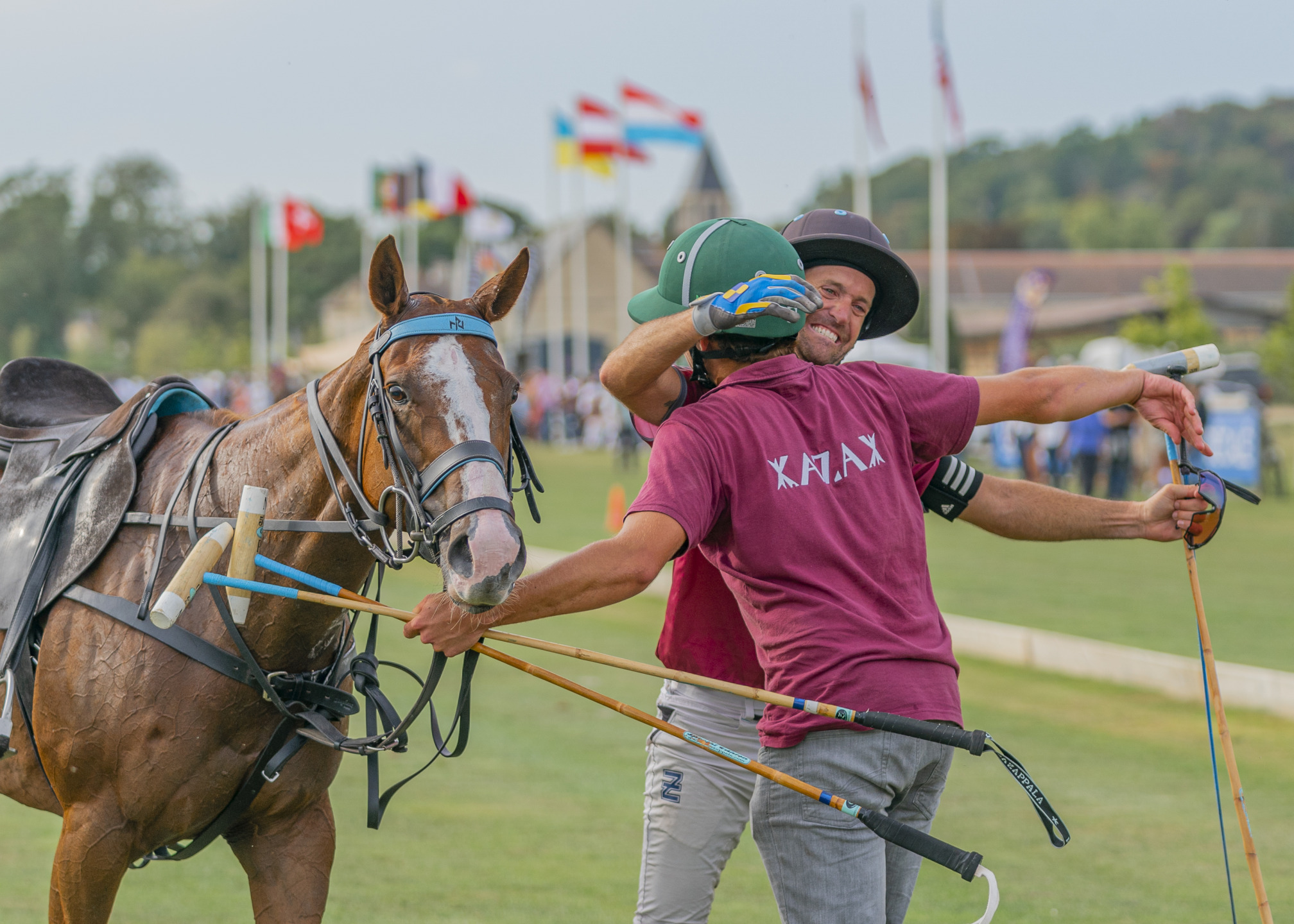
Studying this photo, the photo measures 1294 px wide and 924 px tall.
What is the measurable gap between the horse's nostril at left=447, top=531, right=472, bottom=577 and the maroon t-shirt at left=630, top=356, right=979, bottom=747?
13.9 inches

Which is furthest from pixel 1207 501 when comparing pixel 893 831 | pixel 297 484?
pixel 297 484

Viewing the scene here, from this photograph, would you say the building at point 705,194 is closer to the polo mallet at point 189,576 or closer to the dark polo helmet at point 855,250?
the dark polo helmet at point 855,250

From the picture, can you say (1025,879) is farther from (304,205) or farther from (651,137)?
(304,205)

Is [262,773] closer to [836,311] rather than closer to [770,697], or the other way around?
[770,697]

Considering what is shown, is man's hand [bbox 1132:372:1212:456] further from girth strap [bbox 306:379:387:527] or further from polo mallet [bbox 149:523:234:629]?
polo mallet [bbox 149:523:234:629]

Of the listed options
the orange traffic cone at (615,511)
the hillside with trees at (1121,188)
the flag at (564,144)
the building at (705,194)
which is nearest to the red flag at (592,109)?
the flag at (564,144)

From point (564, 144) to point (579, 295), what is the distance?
48.9 feet

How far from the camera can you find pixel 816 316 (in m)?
3.54

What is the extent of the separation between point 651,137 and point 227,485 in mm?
38351

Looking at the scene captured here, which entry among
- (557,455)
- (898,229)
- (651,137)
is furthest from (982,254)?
(557,455)

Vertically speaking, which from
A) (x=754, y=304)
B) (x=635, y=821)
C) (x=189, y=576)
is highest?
(x=754, y=304)

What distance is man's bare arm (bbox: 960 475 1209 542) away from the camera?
3.52 meters

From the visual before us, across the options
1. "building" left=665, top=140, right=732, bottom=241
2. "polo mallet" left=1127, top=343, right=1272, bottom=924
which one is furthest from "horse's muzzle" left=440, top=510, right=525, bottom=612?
"building" left=665, top=140, right=732, bottom=241

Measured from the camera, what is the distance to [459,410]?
2.96 meters
